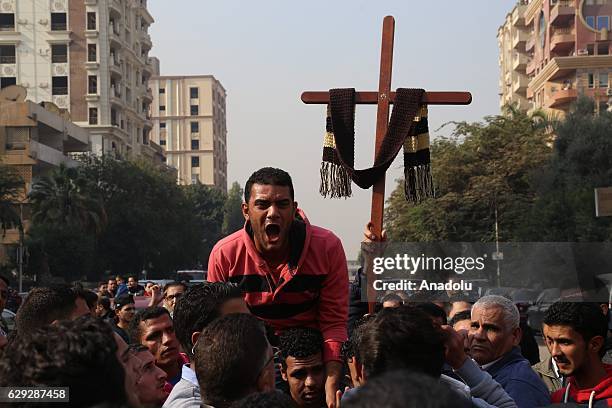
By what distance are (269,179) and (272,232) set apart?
27 centimetres

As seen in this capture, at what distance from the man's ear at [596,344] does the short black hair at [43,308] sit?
103 inches

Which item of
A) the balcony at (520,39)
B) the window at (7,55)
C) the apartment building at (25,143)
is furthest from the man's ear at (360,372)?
the balcony at (520,39)

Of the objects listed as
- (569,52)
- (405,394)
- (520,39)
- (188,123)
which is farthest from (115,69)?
(405,394)

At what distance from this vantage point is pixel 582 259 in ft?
76.8

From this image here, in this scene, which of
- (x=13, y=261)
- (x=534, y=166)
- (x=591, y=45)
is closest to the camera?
(x=534, y=166)

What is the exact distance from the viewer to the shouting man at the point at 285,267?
5.28 meters

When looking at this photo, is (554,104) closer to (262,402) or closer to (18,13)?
(18,13)

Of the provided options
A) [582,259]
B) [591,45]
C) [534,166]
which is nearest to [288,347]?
[582,259]

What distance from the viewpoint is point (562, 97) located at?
65500 mm

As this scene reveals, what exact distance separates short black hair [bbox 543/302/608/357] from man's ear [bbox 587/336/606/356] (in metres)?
0.01

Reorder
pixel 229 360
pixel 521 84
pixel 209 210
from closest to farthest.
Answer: pixel 229 360
pixel 521 84
pixel 209 210

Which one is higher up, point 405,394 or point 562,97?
point 562,97

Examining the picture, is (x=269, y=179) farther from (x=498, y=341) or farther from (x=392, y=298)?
(x=392, y=298)

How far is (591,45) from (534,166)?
2551cm
